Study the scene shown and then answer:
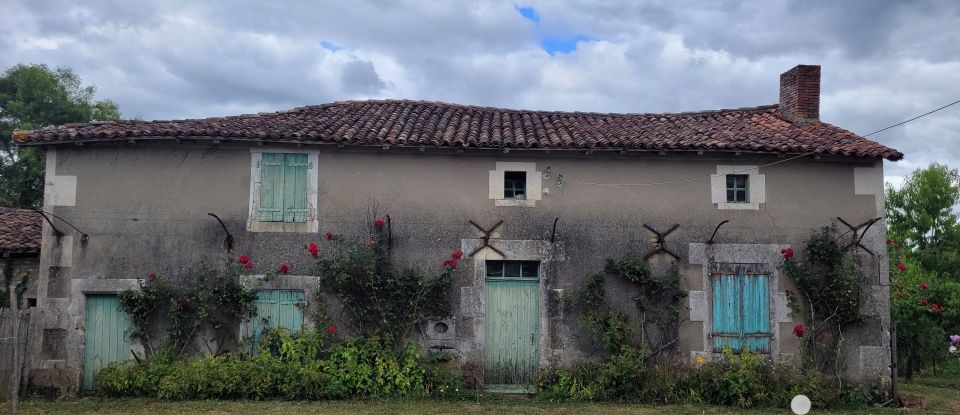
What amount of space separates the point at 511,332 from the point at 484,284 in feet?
2.85

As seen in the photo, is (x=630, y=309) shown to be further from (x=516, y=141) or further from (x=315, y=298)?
(x=315, y=298)

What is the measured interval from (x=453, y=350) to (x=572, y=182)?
3.25 m

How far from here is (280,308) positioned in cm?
1039

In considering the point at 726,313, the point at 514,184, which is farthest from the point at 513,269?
the point at 726,313

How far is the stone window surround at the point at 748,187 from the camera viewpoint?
1080 centimetres

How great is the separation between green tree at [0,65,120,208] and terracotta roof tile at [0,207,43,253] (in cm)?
1066

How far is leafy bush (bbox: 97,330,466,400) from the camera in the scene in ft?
31.6

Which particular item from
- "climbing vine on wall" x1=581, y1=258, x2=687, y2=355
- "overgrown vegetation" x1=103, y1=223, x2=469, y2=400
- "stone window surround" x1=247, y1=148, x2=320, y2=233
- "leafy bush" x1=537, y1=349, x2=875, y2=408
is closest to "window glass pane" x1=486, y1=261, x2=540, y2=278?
"overgrown vegetation" x1=103, y1=223, x2=469, y2=400

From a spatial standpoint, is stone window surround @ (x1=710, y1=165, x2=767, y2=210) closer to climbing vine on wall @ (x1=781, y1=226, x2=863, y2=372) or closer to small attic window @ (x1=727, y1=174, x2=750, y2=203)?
small attic window @ (x1=727, y1=174, x2=750, y2=203)

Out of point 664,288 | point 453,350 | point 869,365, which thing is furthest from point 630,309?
point 869,365

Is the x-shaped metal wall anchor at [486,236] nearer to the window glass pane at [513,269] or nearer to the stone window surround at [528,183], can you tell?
the window glass pane at [513,269]

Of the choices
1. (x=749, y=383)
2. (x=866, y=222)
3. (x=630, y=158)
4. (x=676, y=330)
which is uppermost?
(x=630, y=158)

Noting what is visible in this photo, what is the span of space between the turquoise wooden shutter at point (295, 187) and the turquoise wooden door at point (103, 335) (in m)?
2.89

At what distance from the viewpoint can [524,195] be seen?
1083 centimetres
